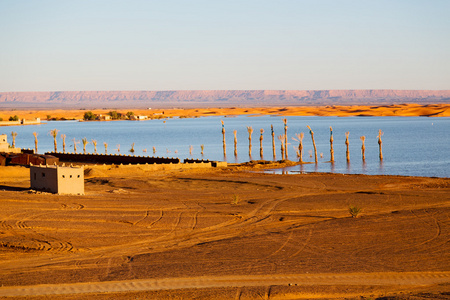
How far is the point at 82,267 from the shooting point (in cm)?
1720

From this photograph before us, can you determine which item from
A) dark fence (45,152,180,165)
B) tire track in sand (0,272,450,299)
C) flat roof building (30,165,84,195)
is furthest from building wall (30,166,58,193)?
dark fence (45,152,180,165)

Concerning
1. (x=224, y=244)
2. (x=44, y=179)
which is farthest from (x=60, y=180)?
(x=224, y=244)

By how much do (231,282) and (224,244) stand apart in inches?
188

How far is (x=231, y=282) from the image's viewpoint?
51.2 ft

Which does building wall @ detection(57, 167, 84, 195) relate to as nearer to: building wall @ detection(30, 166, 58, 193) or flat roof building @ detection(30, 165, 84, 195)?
flat roof building @ detection(30, 165, 84, 195)

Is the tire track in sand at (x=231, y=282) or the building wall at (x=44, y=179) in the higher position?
the building wall at (x=44, y=179)

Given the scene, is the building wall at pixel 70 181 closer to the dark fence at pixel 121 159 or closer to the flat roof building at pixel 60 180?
the flat roof building at pixel 60 180

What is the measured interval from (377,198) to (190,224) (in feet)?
38.8

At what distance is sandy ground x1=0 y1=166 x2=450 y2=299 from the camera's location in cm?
1515

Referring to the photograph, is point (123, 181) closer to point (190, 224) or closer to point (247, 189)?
point (247, 189)

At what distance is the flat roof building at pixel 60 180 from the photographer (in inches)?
1213

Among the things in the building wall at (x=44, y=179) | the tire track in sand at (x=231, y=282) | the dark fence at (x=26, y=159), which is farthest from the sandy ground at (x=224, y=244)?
the dark fence at (x=26, y=159)

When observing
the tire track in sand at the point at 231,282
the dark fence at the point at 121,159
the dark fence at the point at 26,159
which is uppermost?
the dark fence at the point at 26,159

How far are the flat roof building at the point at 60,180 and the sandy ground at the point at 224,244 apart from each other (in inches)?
34.7
